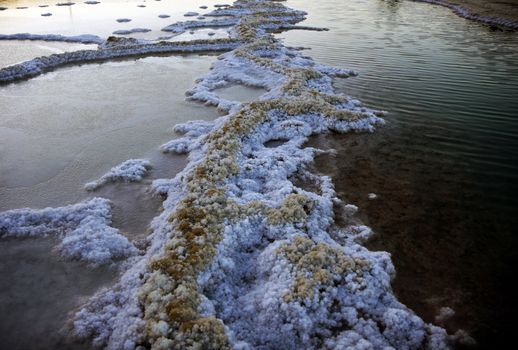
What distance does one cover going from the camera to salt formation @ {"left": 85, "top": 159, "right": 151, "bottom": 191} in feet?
42.3

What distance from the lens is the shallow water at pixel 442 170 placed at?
8711mm

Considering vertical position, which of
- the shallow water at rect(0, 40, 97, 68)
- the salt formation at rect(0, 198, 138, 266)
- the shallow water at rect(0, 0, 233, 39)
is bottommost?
the salt formation at rect(0, 198, 138, 266)

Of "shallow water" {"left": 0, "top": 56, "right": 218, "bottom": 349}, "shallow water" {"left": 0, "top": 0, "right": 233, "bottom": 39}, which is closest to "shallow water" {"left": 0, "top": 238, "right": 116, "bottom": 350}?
"shallow water" {"left": 0, "top": 56, "right": 218, "bottom": 349}

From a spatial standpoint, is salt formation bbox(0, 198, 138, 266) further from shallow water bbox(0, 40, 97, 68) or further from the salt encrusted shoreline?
shallow water bbox(0, 40, 97, 68)

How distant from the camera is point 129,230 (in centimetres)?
1073

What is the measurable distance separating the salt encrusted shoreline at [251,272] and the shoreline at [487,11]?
112ft

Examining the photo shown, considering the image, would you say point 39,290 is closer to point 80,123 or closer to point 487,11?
point 80,123

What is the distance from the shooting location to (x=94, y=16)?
47531 millimetres

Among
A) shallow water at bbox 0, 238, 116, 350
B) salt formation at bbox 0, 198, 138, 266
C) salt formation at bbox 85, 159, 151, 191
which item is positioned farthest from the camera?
salt formation at bbox 85, 159, 151, 191

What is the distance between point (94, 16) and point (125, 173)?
142 feet

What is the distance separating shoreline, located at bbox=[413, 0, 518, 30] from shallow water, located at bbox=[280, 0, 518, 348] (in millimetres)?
10146

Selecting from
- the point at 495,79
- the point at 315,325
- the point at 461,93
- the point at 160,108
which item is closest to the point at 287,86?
the point at 160,108

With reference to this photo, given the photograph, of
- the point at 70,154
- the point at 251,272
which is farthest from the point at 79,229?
the point at 70,154

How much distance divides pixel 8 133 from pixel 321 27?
31.6 meters
